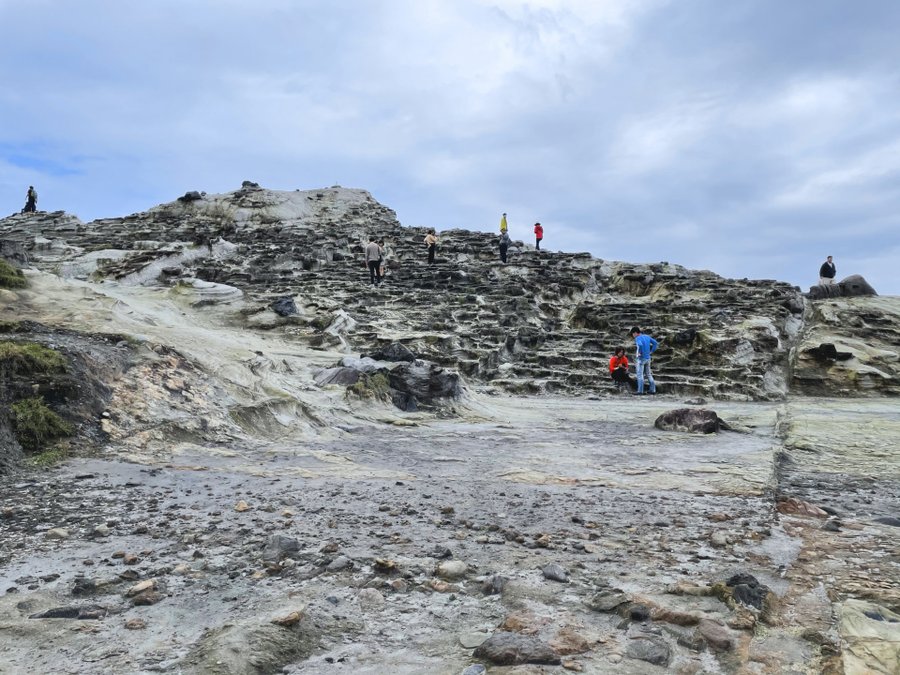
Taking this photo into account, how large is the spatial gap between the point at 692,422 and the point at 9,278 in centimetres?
1108

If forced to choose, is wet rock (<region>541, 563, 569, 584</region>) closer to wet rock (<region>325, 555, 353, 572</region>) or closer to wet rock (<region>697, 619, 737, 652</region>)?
wet rock (<region>697, 619, 737, 652</region>)

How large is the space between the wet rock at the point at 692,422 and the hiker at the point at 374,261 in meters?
12.2

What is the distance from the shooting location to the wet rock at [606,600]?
3.11 metres

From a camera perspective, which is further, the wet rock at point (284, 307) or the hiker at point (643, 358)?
the wet rock at point (284, 307)

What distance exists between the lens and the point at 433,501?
5.05 metres

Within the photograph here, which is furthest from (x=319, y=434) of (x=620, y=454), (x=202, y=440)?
(x=620, y=454)

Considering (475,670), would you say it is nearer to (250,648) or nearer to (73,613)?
(250,648)

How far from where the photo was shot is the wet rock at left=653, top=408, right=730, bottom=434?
9.05 meters

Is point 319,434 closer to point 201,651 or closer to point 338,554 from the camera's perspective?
point 338,554

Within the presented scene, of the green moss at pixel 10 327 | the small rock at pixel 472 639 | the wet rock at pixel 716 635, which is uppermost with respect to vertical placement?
Result: the green moss at pixel 10 327

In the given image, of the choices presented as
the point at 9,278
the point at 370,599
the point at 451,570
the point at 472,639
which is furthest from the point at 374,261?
the point at 472,639

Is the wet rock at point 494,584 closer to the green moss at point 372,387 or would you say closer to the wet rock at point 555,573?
the wet rock at point 555,573

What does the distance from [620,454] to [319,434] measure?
3625mm

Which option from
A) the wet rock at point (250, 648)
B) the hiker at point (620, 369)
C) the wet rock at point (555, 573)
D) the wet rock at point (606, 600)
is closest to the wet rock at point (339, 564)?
the wet rock at point (250, 648)
